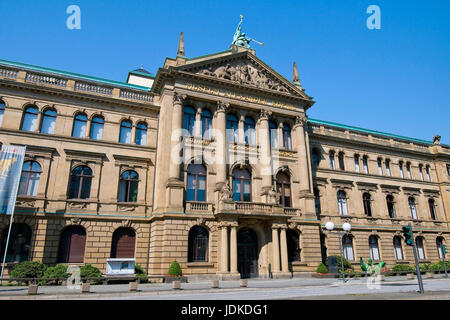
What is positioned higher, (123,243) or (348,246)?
(123,243)

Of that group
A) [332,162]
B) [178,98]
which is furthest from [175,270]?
[332,162]

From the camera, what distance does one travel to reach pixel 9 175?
75.7 feet

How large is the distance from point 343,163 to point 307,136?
790 cm

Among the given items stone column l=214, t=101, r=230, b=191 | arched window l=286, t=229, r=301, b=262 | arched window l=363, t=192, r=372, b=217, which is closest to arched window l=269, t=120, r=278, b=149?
stone column l=214, t=101, r=230, b=191

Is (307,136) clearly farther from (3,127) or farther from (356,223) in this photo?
(3,127)

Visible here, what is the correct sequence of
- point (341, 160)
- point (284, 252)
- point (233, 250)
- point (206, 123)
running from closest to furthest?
point (233, 250), point (284, 252), point (206, 123), point (341, 160)

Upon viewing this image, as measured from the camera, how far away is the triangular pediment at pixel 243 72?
103ft

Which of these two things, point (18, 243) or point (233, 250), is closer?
point (18, 243)

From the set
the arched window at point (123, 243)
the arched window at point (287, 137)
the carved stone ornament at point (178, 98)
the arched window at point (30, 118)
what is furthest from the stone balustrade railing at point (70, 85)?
the arched window at point (287, 137)

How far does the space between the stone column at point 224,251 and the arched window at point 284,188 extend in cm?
833

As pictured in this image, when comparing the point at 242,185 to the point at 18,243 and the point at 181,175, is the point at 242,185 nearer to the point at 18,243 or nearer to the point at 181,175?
the point at 181,175

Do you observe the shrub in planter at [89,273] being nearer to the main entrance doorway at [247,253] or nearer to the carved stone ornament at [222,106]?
the main entrance doorway at [247,253]

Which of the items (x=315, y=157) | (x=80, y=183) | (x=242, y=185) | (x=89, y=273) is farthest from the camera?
(x=315, y=157)

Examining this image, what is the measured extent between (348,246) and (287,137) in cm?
1427
